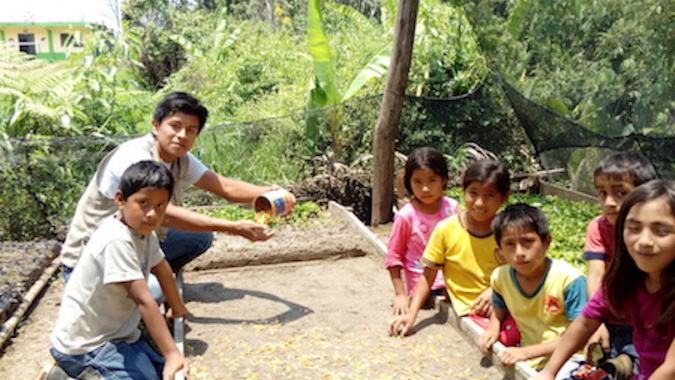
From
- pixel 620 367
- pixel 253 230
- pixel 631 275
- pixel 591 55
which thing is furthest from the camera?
pixel 591 55

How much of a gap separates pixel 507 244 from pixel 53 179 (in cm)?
554

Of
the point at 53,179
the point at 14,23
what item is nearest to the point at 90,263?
the point at 53,179

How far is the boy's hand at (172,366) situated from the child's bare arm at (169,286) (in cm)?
59

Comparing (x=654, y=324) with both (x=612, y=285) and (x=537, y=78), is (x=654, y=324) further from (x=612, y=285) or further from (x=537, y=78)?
(x=537, y=78)

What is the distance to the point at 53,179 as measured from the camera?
23.2 feet

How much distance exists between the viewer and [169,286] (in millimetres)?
3734

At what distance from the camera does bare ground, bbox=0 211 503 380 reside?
3482mm

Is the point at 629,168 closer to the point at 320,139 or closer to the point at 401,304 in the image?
the point at 401,304

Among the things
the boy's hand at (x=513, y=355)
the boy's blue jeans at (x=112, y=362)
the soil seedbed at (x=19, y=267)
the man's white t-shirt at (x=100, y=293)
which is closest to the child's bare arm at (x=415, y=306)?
the boy's hand at (x=513, y=355)

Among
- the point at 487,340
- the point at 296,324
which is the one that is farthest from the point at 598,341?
the point at 296,324

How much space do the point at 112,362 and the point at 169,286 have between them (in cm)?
73

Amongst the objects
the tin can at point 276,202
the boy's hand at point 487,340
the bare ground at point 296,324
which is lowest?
the bare ground at point 296,324

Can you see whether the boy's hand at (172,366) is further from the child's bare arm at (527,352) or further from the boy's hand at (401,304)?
the child's bare arm at (527,352)

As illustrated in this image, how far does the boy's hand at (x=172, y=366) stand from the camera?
3107 mm
